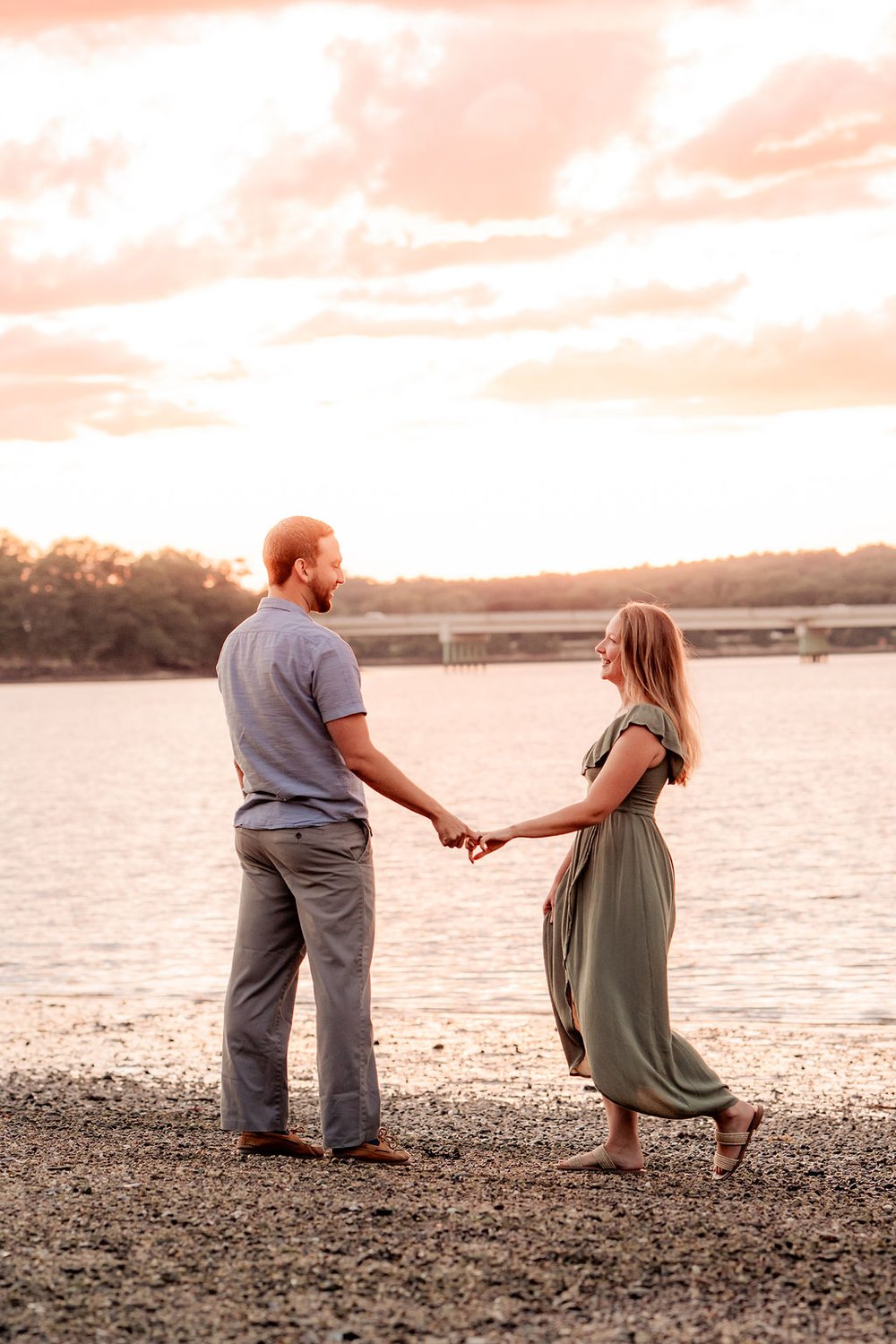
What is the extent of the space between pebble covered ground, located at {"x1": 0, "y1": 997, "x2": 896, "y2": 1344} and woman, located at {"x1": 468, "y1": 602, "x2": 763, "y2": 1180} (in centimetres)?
27

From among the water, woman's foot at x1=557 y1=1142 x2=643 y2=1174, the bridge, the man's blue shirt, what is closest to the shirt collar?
the man's blue shirt

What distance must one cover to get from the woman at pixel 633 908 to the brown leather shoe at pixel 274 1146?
3.30 ft

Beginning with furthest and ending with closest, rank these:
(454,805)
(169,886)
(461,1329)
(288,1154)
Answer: (454,805) < (169,886) < (288,1154) < (461,1329)

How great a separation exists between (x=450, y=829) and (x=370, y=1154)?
113 cm

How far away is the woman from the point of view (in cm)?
530

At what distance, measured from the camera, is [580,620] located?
128375mm

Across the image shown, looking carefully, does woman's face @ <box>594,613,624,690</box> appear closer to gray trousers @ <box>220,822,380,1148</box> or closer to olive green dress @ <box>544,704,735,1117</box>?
olive green dress @ <box>544,704,735,1117</box>

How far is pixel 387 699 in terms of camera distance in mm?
118312

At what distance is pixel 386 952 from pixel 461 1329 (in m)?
9.38

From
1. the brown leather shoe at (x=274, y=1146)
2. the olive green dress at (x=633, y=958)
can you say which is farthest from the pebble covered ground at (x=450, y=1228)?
the olive green dress at (x=633, y=958)

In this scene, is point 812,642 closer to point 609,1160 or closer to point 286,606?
point 609,1160

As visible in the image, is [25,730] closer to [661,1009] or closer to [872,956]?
[872,956]

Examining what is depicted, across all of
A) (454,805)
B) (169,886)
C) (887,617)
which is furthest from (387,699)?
(169,886)

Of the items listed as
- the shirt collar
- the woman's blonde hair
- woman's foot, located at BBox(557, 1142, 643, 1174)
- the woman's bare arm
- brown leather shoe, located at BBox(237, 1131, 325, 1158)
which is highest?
the shirt collar
